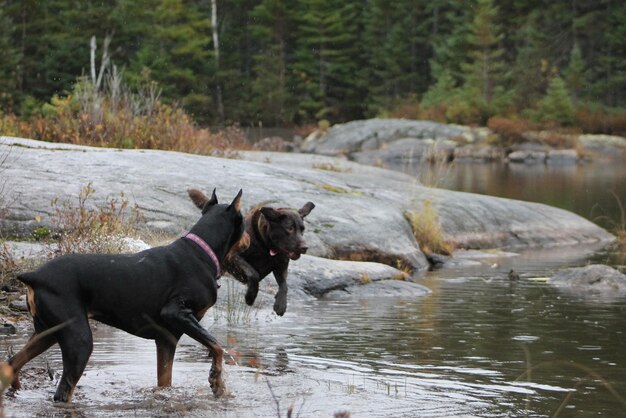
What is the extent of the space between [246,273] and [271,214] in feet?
1.93

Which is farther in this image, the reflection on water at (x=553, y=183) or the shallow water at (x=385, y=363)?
the reflection on water at (x=553, y=183)

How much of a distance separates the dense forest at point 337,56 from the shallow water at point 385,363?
4176 cm

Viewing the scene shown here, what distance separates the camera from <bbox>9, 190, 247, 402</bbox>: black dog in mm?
6953

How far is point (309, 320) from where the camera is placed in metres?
11.8

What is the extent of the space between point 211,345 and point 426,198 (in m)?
12.0

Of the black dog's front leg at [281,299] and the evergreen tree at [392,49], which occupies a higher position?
the evergreen tree at [392,49]

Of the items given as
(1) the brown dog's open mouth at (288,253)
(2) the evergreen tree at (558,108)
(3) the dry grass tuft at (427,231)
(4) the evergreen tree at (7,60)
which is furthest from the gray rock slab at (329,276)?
(2) the evergreen tree at (558,108)

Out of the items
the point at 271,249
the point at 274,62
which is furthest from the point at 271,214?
the point at 274,62

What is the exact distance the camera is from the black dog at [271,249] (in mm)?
10109

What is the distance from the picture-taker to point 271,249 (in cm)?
1024

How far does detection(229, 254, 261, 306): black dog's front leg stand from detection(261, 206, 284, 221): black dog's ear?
46 cm

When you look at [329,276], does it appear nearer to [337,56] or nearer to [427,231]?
[427,231]

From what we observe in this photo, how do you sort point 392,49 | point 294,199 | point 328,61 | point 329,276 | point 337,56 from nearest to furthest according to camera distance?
point 329,276 → point 294,199 → point 392,49 → point 337,56 → point 328,61

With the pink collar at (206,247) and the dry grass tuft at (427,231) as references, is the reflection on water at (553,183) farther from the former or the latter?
the pink collar at (206,247)
